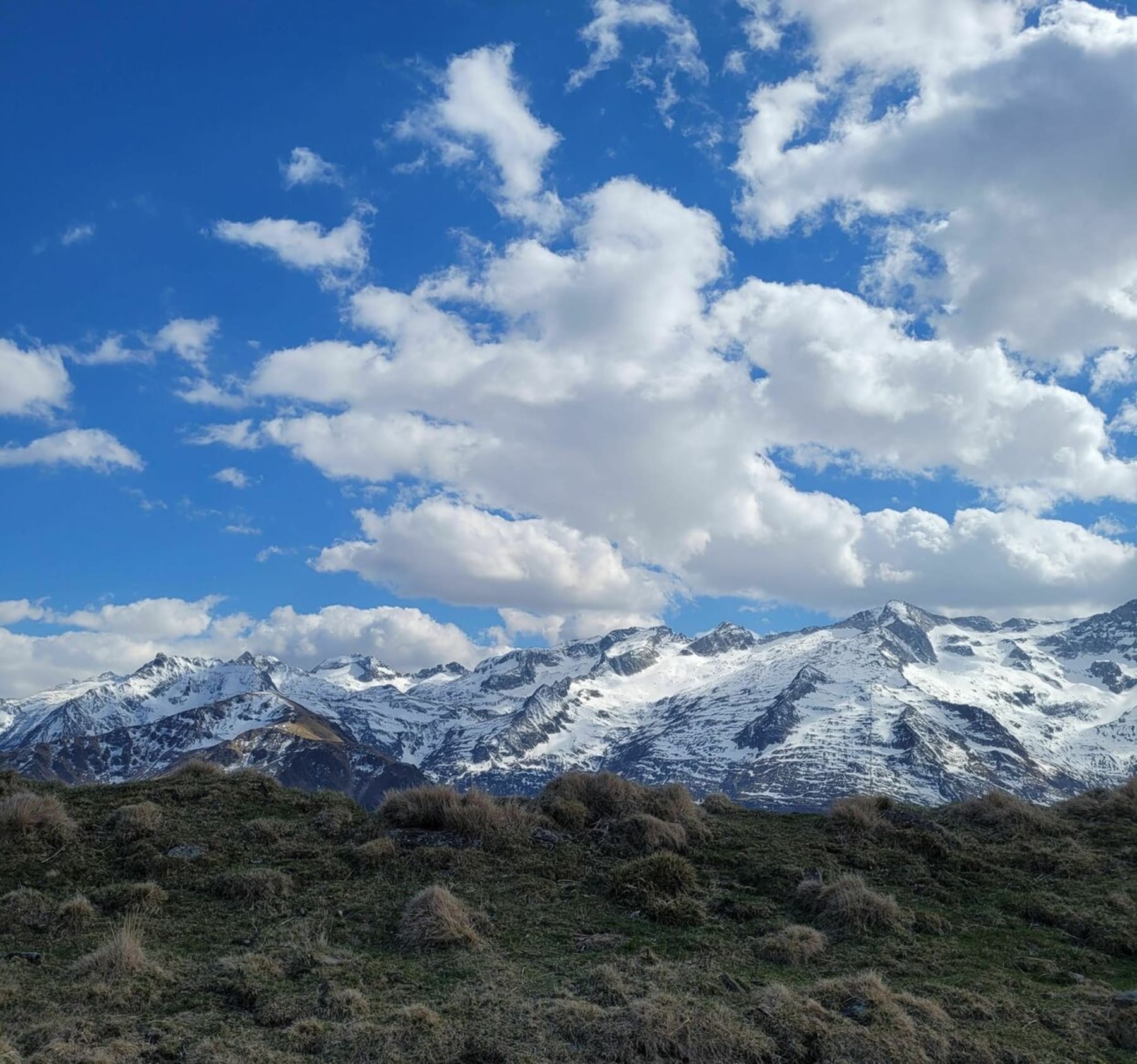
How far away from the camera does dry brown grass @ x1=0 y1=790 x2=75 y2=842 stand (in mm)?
16062

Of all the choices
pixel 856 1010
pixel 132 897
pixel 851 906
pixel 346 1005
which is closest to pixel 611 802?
pixel 851 906

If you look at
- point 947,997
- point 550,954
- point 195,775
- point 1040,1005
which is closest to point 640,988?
point 550,954

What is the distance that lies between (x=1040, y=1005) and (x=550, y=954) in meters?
6.51

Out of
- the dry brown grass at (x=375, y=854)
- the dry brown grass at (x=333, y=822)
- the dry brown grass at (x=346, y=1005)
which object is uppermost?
the dry brown grass at (x=333, y=822)

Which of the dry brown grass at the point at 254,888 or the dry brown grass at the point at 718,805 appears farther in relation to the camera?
the dry brown grass at the point at 718,805

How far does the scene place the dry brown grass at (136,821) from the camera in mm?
16531

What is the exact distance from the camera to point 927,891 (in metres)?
16.0

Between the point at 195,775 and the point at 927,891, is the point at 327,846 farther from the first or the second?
the point at 927,891

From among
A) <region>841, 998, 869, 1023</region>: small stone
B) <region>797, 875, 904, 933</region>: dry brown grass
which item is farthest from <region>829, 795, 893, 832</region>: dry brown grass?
<region>841, 998, 869, 1023</region>: small stone

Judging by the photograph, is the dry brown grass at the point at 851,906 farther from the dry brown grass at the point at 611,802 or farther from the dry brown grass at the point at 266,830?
the dry brown grass at the point at 266,830

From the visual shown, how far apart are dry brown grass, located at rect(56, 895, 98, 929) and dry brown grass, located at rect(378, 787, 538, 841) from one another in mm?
6207

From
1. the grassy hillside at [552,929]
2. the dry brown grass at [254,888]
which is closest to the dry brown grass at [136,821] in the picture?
the grassy hillside at [552,929]

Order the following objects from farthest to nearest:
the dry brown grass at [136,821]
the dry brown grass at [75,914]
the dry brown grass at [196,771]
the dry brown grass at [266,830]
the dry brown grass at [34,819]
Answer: the dry brown grass at [196,771]
the dry brown grass at [266,830]
the dry brown grass at [136,821]
the dry brown grass at [34,819]
the dry brown grass at [75,914]

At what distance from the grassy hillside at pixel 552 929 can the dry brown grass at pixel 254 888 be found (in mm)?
37
